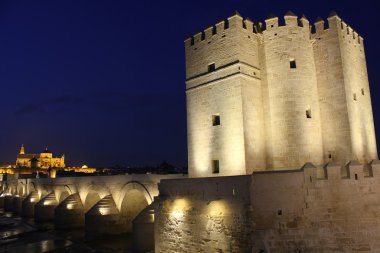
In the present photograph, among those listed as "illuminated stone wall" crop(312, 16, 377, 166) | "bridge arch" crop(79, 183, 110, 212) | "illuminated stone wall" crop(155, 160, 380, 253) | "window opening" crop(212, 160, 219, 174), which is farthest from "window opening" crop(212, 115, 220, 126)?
"bridge arch" crop(79, 183, 110, 212)

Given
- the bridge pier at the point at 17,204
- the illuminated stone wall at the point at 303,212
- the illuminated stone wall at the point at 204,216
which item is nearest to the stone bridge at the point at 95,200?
the bridge pier at the point at 17,204

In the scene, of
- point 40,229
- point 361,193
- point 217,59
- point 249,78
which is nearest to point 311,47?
point 249,78

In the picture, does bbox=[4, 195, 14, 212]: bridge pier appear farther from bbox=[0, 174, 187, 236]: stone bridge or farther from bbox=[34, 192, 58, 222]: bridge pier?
bbox=[34, 192, 58, 222]: bridge pier

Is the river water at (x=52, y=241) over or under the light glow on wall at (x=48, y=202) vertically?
under

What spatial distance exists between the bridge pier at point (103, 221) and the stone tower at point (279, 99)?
766 centimetres

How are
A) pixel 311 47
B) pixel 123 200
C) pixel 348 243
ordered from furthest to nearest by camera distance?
pixel 123 200
pixel 311 47
pixel 348 243

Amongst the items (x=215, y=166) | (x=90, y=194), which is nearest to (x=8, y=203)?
(x=90, y=194)

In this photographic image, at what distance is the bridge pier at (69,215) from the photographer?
24484 millimetres

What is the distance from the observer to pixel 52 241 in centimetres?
2139

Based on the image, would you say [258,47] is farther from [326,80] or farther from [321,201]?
[321,201]

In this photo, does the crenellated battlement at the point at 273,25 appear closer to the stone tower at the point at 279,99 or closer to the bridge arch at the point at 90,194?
the stone tower at the point at 279,99

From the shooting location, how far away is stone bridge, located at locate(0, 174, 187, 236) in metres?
19.5

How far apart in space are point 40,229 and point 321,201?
22.6 metres

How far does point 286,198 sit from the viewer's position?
33.9 feet
